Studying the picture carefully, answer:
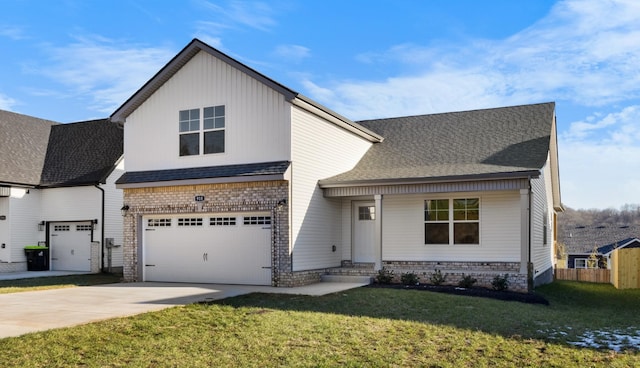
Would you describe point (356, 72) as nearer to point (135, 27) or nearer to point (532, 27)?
point (532, 27)

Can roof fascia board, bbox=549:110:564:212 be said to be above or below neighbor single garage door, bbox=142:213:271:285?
above

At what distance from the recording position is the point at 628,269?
21.3m

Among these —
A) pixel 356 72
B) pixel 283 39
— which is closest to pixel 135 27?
pixel 283 39

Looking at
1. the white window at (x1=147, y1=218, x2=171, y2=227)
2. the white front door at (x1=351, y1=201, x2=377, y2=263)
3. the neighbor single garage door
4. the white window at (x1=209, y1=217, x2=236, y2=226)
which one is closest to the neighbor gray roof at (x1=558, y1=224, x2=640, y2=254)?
the white front door at (x1=351, y1=201, x2=377, y2=263)

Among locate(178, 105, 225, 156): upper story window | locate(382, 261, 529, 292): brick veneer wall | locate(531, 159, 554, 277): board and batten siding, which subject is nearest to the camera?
locate(382, 261, 529, 292): brick veneer wall

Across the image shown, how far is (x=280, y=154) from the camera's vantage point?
1747cm

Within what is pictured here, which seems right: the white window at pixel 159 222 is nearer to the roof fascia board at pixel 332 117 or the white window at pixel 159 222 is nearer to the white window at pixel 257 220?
the white window at pixel 257 220

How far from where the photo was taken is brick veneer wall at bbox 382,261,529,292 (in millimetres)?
16328

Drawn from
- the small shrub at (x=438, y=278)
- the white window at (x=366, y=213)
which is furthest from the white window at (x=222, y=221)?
the small shrub at (x=438, y=278)

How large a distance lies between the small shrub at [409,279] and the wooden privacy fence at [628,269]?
9042mm

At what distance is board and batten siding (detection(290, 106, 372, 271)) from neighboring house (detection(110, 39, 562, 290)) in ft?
0.20

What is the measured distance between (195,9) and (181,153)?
17.2 ft

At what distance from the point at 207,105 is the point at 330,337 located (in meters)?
11.2

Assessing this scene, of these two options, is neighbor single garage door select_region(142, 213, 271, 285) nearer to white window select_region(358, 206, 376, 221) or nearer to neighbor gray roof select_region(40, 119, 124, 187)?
white window select_region(358, 206, 376, 221)
